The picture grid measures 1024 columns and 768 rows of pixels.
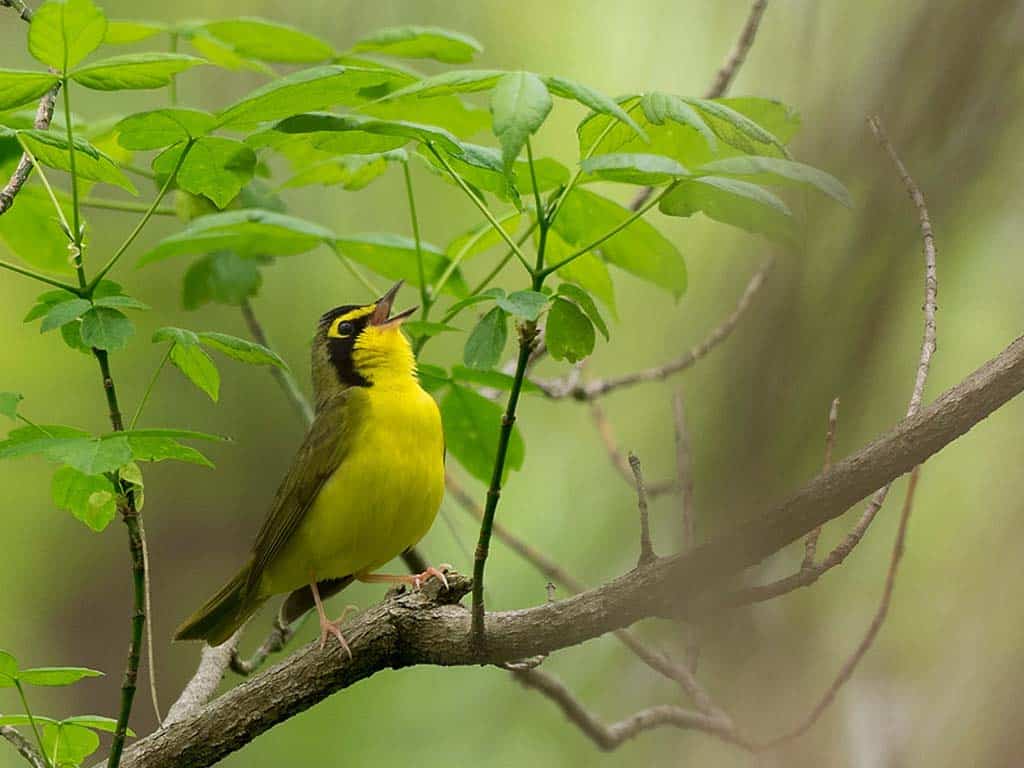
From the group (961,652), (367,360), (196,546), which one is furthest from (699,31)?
(196,546)

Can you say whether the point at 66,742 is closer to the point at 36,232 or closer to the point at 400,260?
the point at 36,232

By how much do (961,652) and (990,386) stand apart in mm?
739

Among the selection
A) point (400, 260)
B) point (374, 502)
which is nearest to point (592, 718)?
point (374, 502)

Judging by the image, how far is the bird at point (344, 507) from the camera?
447 centimetres

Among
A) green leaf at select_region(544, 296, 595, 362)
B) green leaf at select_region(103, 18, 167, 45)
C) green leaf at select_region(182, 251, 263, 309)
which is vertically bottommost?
green leaf at select_region(182, 251, 263, 309)

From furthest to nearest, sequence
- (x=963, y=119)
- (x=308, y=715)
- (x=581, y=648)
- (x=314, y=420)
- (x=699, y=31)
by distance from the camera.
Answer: (x=308, y=715)
(x=581, y=648)
(x=314, y=420)
(x=699, y=31)
(x=963, y=119)

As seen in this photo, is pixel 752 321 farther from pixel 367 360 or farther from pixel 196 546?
pixel 196 546

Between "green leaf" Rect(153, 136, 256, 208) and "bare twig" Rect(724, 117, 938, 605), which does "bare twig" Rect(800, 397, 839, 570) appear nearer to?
"bare twig" Rect(724, 117, 938, 605)

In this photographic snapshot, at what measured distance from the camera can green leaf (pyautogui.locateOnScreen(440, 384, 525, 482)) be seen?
13.9 feet

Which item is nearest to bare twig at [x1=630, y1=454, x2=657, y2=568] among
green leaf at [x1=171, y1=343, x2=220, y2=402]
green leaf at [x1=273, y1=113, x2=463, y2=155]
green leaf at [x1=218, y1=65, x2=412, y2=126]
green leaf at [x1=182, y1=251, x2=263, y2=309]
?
green leaf at [x1=273, y1=113, x2=463, y2=155]

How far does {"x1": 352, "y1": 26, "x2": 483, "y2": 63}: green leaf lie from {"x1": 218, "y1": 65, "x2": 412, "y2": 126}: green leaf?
3.87ft

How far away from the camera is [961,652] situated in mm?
1836

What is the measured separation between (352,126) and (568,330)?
0.65m

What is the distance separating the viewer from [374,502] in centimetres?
448
